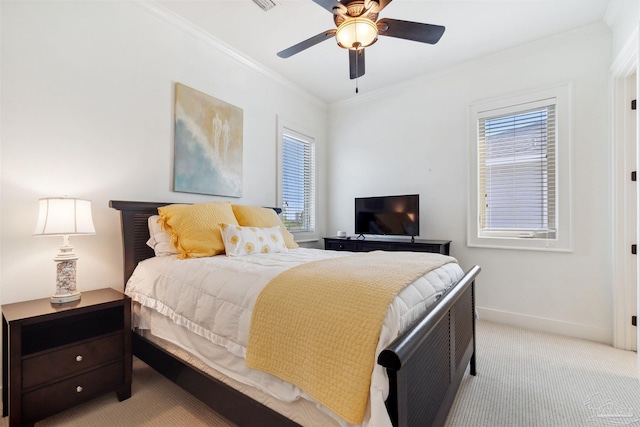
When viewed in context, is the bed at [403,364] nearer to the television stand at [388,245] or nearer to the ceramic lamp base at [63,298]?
the ceramic lamp base at [63,298]

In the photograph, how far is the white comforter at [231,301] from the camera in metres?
1.05

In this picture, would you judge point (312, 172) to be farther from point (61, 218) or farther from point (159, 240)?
point (61, 218)

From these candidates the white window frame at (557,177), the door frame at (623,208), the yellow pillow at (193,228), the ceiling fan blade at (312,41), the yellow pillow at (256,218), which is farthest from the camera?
the white window frame at (557,177)

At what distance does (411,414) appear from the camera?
3.49 ft

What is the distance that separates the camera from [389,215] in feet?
12.1

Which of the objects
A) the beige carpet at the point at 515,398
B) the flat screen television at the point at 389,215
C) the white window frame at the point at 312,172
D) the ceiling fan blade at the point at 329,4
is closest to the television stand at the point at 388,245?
the flat screen television at the point at 389,215

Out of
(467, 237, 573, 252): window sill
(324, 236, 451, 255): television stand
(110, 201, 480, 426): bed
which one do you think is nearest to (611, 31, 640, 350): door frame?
(467, 237, 573, 252): window sill

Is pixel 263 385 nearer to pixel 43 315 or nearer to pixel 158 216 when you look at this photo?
pixel 43 315

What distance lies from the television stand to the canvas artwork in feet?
4.78

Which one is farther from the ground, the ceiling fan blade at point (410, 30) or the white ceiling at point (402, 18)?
the white ceiling at point (402, 18)

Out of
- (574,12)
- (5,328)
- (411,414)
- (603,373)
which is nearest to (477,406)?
(411,414)

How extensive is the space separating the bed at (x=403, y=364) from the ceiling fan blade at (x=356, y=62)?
5.68 feet

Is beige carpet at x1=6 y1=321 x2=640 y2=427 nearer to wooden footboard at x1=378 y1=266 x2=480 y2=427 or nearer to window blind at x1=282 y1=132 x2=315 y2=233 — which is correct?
wooden footboard at x1=378 y1=266 x2=480 y2=427

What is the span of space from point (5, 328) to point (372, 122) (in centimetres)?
409
